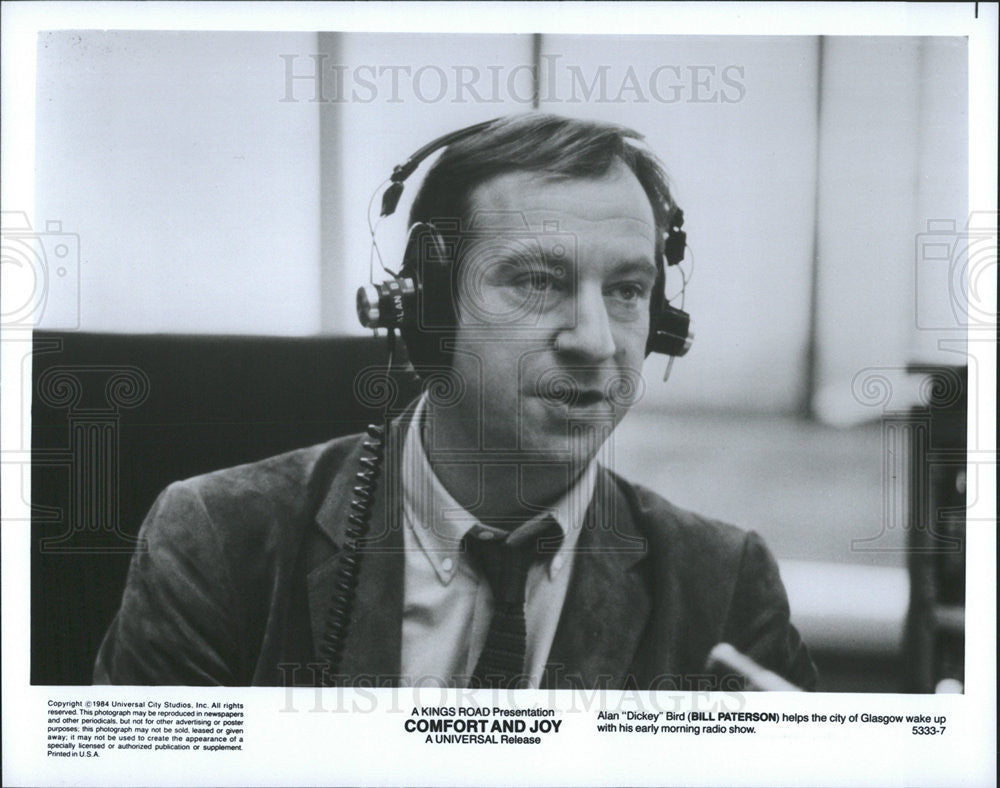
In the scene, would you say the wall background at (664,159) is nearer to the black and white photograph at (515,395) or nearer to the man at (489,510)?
the black and white photograph at (515,395)

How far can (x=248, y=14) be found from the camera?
8.26 ft

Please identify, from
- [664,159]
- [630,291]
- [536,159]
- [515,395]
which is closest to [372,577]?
[515,395]

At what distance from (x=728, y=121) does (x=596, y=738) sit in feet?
5.38

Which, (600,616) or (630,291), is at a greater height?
(630,291)

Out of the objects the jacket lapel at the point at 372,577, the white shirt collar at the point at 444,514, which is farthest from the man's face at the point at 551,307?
the jacket lapel at the point at 372,577

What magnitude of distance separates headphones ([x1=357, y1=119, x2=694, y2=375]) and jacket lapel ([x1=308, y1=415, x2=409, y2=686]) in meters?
0.23

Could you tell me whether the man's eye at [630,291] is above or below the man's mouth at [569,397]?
above

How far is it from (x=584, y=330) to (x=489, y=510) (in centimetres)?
52

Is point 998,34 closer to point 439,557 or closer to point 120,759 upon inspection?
point 439,557

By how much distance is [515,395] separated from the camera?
2.48m

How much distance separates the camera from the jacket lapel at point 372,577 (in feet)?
8.07

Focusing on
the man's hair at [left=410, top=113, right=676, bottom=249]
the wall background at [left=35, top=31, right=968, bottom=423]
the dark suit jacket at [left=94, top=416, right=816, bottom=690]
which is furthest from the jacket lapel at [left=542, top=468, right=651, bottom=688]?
the man's hair at [left=410, top=113, right=676, bottom=249]

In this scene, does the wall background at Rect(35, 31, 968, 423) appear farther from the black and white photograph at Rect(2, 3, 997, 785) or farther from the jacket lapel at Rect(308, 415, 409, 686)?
the jacket lapel at Rect(308, 415, 409, 686)

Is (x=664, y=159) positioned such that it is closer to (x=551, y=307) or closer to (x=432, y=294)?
(x=551, y=307)
